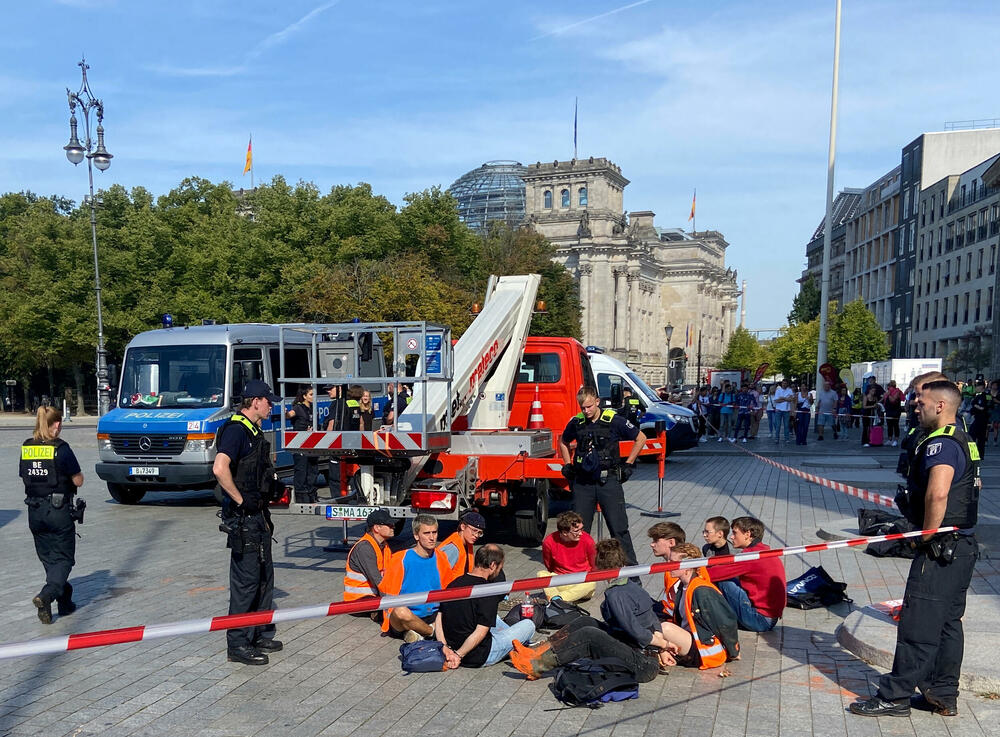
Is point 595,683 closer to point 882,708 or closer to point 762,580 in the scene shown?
point 882,708

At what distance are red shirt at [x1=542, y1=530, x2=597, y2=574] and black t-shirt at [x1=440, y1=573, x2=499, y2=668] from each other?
163 cm

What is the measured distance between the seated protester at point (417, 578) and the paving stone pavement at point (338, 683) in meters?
0.21

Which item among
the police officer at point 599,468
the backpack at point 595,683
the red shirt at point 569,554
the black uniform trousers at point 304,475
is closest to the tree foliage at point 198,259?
the black uniform trousers at point 304,475

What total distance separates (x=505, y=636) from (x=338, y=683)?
1126mm

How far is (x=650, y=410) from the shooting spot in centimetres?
1933

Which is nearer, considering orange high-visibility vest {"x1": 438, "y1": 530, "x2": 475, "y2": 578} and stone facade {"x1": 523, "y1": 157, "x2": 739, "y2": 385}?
orange high-visibility vest {"x1": 438, "y1": 530, "x2": 475, "y2": 578}

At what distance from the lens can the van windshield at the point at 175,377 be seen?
1321 cm

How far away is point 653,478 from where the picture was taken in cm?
1664

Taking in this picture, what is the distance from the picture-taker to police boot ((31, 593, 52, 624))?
22.4 ft

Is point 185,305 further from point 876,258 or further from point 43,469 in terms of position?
point 876,258

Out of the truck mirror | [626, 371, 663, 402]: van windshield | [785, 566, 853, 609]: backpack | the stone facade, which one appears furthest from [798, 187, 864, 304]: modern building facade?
[785, 566, 853, 609]: backpack

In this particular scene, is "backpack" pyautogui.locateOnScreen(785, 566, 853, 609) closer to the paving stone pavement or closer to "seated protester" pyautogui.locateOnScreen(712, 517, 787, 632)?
the paving stone pavement

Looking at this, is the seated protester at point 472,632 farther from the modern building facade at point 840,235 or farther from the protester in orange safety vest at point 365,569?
the modern building facade at point 840,235

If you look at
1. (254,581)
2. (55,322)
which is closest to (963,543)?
(254,581)
